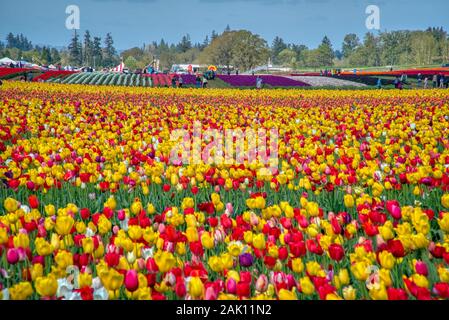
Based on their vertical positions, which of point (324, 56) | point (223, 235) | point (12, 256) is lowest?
point (223, 235)

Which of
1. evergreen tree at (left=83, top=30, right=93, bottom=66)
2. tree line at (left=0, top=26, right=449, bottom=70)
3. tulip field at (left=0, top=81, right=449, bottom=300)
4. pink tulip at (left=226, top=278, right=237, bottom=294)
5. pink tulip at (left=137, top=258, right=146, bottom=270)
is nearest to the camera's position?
pink tulip at (left=226, top=278, right=237, bottom=294)

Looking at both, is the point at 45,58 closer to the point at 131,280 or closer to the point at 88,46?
the point at 88,46

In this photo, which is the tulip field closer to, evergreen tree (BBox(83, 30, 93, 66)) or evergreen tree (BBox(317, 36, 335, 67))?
evergreen tree (BBox(83, 30, 93, 66))

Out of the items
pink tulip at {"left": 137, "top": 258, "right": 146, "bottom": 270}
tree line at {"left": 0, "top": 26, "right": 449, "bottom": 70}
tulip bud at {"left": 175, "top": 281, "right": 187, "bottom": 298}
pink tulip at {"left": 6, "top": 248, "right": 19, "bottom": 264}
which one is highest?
tree line at {"left": 0, "top": 26, "right": 449, "bottom": 70}

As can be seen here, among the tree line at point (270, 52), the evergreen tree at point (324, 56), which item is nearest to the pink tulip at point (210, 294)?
the tree line at point (270, 52)

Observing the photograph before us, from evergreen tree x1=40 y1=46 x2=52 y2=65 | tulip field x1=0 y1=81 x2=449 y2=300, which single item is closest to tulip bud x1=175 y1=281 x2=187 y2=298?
tulip field x1=0 y1=81 x2=449 y2=300

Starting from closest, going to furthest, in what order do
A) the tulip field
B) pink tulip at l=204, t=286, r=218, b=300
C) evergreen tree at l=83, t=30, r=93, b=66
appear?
pink tulip at l=204, t=286, r=218, b=300 → the tulip field → evergreen tree at l=83, t=30, r=93, b=66

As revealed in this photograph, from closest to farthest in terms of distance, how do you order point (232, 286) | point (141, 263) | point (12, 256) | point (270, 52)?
Result: 1. point (232, 286)
2. point (12, 256)
3. point (141, 263)
4. point (270, 52)

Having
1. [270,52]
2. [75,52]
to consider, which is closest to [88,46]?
[75,52]

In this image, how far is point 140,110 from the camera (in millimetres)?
14906

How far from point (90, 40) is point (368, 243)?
474 ft

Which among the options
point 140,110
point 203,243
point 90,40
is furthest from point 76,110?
point 90,40

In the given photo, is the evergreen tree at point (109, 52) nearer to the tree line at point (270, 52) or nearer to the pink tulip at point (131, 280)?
the tree line at point (270, 52)

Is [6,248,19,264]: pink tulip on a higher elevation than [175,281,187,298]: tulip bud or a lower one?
higher
